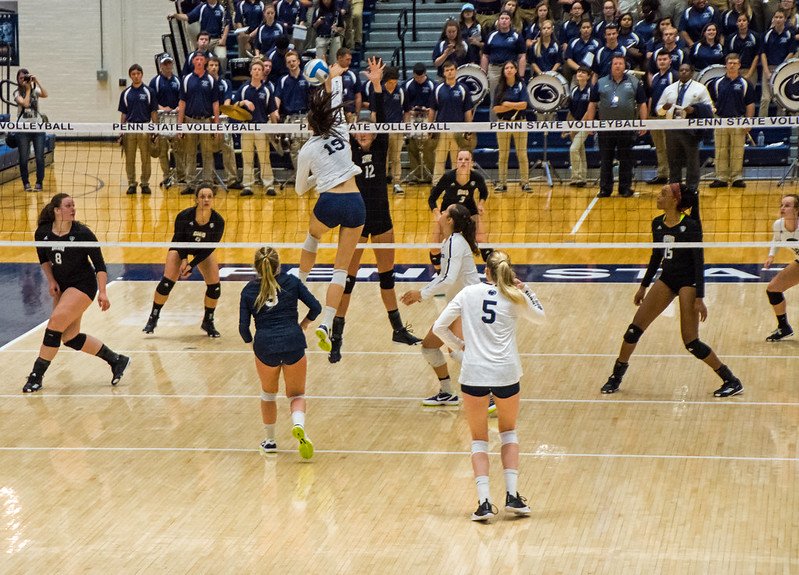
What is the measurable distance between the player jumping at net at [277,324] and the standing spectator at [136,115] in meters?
13.5

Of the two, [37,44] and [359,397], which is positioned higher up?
[37,44]

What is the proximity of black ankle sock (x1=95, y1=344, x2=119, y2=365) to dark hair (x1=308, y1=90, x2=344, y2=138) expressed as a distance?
3.31 meters

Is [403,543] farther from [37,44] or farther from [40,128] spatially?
[37,44]

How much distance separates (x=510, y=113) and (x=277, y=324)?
42.9 ft

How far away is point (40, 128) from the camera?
42.9 ft

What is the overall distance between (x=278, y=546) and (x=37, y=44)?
1002 inches

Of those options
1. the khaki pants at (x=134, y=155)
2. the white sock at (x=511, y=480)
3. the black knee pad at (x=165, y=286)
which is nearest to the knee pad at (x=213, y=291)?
the black knee pad at (x=165, y=286)

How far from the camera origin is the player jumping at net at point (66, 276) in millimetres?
11750

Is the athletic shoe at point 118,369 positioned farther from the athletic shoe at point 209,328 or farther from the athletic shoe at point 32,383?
the athletic shoe at point 209,328

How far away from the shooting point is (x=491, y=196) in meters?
21.8

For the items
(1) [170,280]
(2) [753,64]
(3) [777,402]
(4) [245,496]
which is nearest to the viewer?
(4) [245,496]

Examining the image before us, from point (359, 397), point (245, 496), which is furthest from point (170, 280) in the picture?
point (245, 496)

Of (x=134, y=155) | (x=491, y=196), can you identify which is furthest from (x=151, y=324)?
(x=134, y=155)

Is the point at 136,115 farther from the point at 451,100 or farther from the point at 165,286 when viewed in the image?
the point at 165,286
